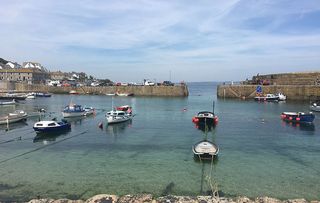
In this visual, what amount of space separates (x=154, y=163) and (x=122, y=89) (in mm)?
96331

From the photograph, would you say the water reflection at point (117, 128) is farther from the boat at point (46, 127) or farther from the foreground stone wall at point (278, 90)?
the foreground stone wall at point (278, 90)

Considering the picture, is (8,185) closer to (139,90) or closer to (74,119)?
(74,119)

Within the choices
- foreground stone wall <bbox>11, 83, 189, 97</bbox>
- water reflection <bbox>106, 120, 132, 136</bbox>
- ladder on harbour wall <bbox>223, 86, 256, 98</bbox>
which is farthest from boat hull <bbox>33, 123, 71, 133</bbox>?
foreground stone wall <bbox>11, 83, 189, 97</bbox>

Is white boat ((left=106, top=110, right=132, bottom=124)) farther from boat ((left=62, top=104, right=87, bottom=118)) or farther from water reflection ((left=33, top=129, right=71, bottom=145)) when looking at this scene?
boat ((left=62, top=104, right=87, bottom=118))

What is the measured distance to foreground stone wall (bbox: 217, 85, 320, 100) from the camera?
85750 millimetres

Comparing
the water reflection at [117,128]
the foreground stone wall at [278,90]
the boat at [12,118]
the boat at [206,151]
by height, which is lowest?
the water reflection at [117,128]

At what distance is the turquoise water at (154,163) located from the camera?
20297 mm

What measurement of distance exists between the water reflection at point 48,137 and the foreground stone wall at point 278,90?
68.6 m

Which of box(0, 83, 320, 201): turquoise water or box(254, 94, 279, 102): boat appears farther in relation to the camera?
box(254, 94, 279, 102): boat

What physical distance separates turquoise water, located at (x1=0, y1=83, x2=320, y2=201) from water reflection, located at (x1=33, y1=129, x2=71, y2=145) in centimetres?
11

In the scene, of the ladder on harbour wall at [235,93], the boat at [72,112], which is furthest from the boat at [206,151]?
the ladder on harbour wall at [235,93]

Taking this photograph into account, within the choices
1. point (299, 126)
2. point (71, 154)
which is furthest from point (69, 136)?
point (299, 126)

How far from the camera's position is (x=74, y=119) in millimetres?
55188

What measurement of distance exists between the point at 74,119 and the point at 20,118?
28.3ft
